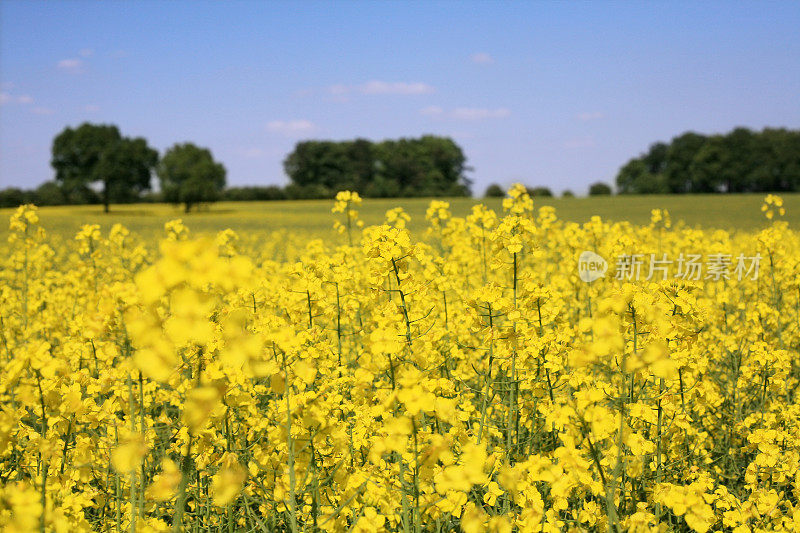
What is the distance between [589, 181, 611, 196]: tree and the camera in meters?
74.8

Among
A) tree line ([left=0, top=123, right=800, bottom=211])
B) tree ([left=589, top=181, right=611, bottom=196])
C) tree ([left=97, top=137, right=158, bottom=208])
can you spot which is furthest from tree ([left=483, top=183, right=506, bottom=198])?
tree ([left=97, top=137, right=158, bottom=208])

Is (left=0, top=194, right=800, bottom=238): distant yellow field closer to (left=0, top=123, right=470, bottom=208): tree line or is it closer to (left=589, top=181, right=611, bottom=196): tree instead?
(left=0, top=123, right=470, bottom=208): tree line

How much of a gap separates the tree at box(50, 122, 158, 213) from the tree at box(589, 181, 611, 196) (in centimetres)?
5371

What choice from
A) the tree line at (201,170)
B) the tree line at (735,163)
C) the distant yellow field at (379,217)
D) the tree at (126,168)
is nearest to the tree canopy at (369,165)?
the tree line at (201,170)

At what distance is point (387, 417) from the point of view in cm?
217

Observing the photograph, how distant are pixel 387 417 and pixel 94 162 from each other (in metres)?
61.3

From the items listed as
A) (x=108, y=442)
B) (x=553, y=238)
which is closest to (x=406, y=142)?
(x=553, y=238)

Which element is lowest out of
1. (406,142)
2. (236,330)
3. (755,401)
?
(755,401)

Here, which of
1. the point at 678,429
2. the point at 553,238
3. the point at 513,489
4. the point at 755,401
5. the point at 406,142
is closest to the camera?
the point at 513,489

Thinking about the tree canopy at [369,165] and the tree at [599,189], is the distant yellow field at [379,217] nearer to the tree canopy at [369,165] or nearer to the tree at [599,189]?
the tree at [599,189]

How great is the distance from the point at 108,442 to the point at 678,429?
10.4 feet

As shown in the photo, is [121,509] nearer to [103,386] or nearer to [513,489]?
[103,386]

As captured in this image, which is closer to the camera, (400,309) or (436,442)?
(436,442)

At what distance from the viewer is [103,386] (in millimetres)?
2750
